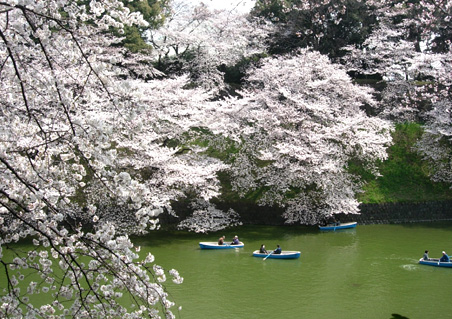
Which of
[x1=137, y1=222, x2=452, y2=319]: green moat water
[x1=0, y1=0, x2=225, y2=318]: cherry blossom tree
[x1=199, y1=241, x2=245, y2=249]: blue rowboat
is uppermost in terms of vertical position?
[x1=0, y1=0, x2=225, y2=318]: cherry blossom tree

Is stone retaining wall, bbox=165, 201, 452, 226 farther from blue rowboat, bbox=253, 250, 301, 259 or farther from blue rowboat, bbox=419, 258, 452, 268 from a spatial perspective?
blue rowboat, bbox=419, 258, 452, 268

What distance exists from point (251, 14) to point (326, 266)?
21.8 m

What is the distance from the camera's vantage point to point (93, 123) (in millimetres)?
3475

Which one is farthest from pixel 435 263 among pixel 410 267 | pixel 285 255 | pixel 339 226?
pixel 339 226

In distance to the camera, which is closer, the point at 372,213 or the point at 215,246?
the point at 215,246

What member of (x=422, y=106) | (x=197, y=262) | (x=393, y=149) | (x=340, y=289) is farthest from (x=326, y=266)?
(x=422, y=106)

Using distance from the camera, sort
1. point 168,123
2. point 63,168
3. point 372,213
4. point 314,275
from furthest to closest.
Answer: point 372,213 → point 168,123 → point 314,275 → point 63,168

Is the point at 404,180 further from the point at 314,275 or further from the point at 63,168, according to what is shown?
the point at 63,168

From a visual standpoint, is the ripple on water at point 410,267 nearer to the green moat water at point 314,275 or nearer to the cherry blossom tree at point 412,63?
the green moat water at point 314,275

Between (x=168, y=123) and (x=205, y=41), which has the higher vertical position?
(x=205, y=41)

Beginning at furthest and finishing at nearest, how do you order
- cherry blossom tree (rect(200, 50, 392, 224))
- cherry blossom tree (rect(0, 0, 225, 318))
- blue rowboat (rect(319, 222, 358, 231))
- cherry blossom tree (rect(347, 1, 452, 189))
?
cherry blossom tree (rect(347, 1, 452, 189)), cherry blossom tree (rect(200, 50, 392, 224)), blue rowboat (rect(319, 222, 358, 231)), cherry blossom tree (rect(0, 0, 225, 318))

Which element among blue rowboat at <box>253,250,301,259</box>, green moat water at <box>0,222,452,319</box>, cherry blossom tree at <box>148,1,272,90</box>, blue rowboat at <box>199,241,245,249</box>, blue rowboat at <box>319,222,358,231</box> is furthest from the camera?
cherry blossom tree at <box>148,1,272,90</box>

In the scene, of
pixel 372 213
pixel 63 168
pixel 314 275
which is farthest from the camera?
pixel 372 213

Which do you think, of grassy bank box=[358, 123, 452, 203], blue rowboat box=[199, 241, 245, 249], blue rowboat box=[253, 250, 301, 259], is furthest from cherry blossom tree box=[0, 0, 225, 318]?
grassy bank box=[358, 123, 452, 203]
